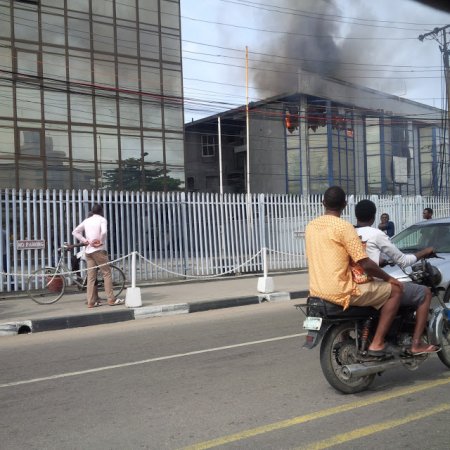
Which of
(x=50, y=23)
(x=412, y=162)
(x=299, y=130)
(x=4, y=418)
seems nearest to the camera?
(x=4, y=418)

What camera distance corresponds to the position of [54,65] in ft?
67.5

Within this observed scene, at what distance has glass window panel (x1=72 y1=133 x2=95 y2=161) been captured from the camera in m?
21.0

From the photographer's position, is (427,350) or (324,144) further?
(324,144)

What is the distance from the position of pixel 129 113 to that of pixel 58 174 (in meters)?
3.91

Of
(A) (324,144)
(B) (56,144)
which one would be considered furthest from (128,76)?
(A) (324,144)

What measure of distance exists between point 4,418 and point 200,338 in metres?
3.23

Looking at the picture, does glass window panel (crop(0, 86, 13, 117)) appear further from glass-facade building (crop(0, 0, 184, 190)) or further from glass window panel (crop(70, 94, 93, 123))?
glass window panel (crop(70, 94, 93, 123))

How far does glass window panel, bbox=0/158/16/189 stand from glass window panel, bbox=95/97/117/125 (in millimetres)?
3731

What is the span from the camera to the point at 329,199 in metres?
4.39

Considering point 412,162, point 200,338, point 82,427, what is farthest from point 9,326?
point 412,162

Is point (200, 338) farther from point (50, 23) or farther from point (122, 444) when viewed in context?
point (50, 23)

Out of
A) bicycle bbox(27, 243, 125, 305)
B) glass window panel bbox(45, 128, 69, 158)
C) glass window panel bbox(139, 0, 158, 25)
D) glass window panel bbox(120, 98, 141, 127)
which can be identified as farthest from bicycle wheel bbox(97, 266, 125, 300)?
glass window panel bbox(139, 0, 158, 25)

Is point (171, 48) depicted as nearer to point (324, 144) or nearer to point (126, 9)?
point (126, 9)

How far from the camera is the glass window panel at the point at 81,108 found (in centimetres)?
2097
